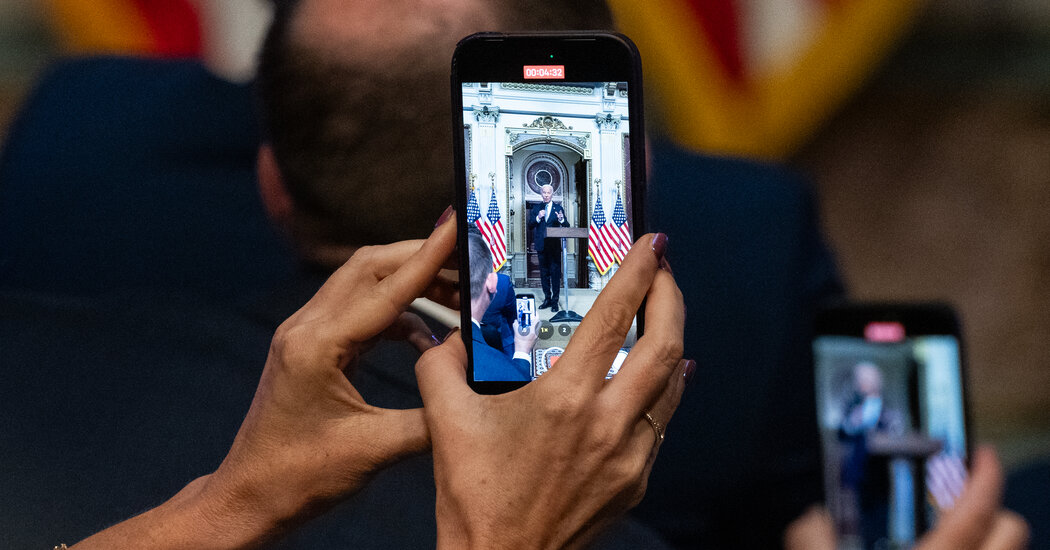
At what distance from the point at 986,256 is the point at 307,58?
2.40 ft

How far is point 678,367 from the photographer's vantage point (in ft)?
1.36

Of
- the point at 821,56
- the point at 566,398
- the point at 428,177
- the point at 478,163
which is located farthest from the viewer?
the point at 821,56

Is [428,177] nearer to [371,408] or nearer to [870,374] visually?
[371,408]

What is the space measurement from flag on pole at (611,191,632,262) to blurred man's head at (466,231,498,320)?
8 centimetres

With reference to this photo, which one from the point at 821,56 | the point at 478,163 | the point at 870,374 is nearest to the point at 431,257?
the point at 478,163

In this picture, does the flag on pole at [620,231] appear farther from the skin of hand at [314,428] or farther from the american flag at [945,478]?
the american flag at [945,478]

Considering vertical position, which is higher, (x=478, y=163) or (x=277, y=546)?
(x=478, y=163)

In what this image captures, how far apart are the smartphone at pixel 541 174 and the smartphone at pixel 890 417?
0.25 meters

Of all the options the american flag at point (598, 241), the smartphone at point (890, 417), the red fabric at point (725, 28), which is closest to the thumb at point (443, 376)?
the american flag at point (598, 241)

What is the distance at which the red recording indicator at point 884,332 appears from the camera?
61 centimetres

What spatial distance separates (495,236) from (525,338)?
66mm

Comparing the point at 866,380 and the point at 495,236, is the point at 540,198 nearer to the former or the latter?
the point at 495,236

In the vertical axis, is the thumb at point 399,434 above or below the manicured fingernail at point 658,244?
below

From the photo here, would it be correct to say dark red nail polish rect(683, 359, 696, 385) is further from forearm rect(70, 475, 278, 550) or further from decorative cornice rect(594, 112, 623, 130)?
forearm rect(70, 475, 278, 550)
